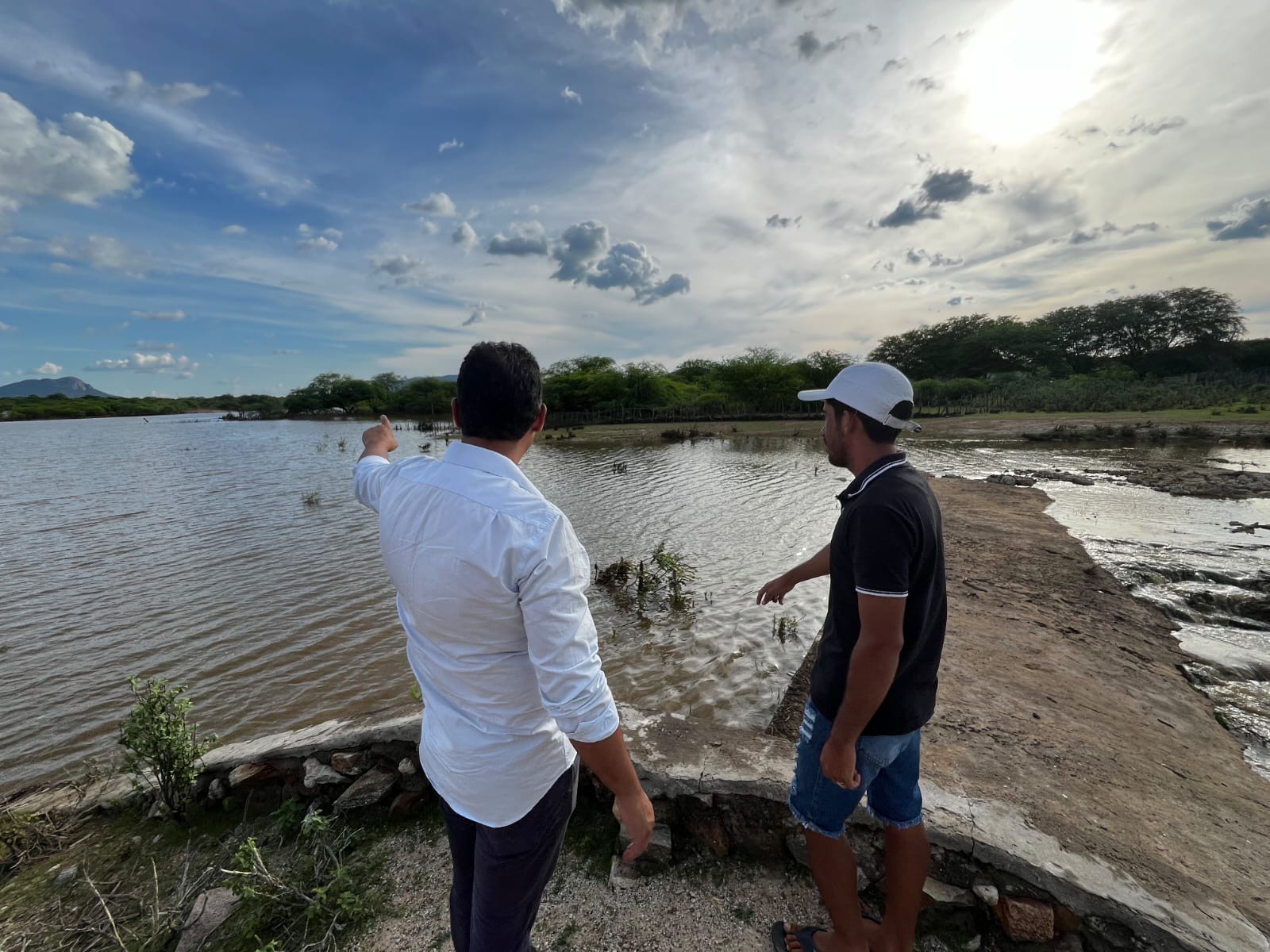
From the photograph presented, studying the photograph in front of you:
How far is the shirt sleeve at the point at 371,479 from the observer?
1770 millimetres

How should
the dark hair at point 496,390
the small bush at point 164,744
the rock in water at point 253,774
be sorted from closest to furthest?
the dark hair at point 496,390 → the small bush at point 164,744 → the rock in water at point 253,774

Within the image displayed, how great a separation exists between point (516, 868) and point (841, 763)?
1.13 m

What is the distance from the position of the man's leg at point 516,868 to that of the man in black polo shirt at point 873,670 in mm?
969

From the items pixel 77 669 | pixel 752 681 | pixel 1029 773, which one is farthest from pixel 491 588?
pixel 77 669

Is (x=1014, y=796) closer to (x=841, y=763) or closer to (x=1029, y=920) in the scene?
(x=1029, y=920)

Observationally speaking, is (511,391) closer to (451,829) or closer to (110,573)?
(451,829)

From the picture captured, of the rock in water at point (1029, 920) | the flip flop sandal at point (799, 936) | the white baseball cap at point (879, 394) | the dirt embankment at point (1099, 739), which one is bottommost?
the dirt embankment at point (1099, 739)

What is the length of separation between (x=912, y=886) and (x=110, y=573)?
41.5ft

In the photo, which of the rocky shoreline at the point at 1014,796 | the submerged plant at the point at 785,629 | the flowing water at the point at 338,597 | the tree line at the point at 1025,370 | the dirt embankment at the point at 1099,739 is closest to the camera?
the rocky shoreline at the point at 1014,796

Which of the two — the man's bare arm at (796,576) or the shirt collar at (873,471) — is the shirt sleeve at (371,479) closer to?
the shirt collar at (873,471)

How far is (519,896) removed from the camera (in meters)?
1.63

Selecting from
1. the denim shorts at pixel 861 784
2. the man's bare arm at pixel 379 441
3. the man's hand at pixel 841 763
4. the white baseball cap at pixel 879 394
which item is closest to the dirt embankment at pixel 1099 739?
the denim shorts at pixel 861 784

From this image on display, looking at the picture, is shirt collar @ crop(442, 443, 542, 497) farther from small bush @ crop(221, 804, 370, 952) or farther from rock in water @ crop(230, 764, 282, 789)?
rock in water @ crop(230, 764, 282, 789)

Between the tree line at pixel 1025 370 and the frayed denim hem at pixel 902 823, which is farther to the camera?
the tree line at pixel 1025 370
